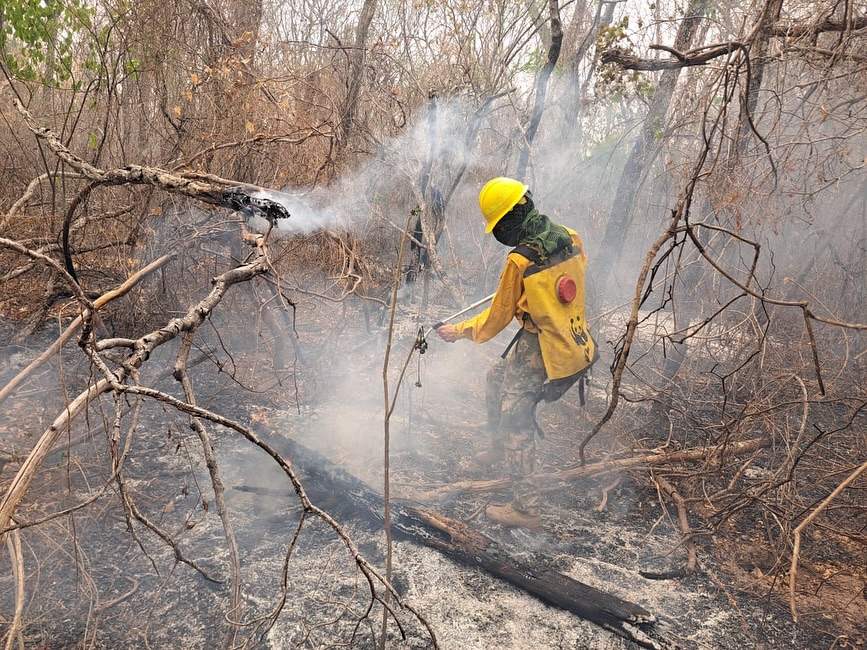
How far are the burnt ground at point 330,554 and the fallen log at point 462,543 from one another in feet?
0.20

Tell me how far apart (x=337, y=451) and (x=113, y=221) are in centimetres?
300

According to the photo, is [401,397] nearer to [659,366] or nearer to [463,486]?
[463,486]

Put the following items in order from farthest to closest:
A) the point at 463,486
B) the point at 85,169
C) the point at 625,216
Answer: the point at 625,216, the point at 463,486, the point at 85,169

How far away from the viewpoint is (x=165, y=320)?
5.02 meters

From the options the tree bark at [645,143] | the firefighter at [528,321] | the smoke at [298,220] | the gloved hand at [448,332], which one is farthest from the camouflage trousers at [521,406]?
the tree bark at [645,143]

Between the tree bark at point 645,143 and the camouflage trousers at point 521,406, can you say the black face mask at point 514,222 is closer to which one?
the camouflage trousers at point 521,406

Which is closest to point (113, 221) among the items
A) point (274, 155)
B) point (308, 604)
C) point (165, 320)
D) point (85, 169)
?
point (165, 320)

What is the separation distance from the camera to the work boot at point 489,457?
434cm

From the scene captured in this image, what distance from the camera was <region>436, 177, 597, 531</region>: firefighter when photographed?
344cm

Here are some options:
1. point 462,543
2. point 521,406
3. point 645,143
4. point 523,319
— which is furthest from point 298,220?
point 645,143

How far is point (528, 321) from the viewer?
12.2ft

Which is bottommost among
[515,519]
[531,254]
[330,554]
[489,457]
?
[330,554]

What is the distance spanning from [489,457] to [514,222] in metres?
1.97

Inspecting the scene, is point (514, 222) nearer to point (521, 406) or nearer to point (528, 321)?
point (528, 321)
